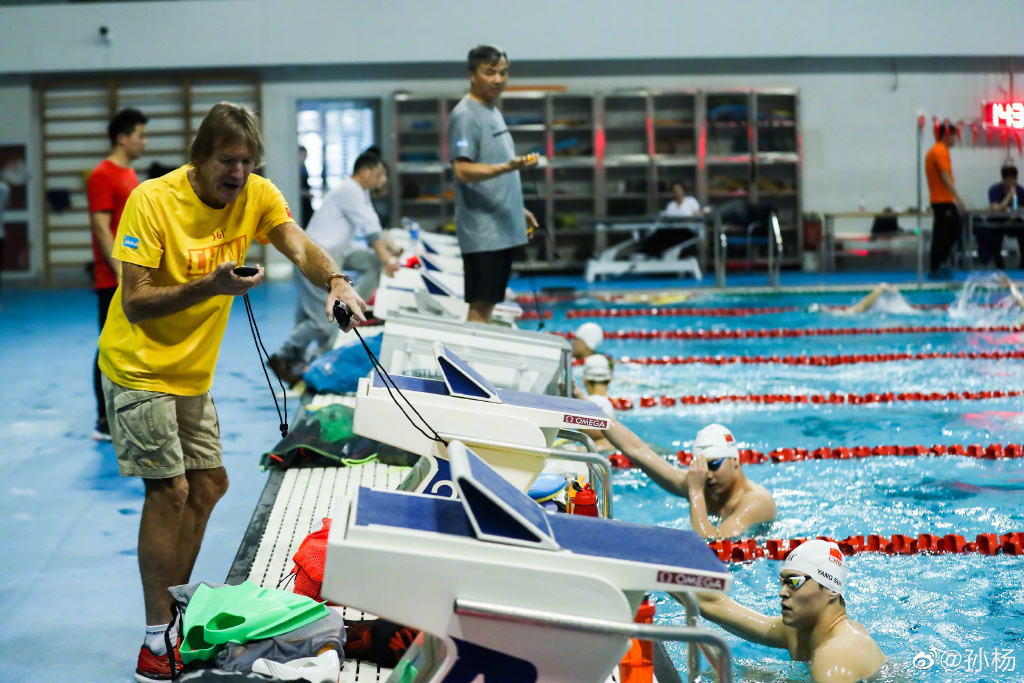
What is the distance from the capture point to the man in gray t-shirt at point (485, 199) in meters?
5.46

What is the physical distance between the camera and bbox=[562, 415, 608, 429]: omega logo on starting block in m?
3.24

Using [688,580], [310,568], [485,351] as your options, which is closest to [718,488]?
[485,351]

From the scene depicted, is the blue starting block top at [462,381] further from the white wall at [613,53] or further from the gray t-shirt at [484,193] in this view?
the white wall at [613,53]

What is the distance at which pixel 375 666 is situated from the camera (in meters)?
2.76

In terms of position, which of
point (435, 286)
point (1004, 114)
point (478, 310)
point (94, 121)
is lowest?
point (478, 310)

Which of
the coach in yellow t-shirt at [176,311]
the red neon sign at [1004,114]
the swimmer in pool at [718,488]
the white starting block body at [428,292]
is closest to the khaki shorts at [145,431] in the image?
the coach in yellow t-shirt at [176,311]

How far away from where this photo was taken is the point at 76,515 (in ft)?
15.1

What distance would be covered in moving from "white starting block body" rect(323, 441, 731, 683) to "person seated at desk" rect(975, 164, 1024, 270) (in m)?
16.2

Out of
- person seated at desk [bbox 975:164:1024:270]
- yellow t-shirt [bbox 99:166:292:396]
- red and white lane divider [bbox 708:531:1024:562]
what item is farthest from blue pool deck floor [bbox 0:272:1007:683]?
person seated at desk [bbox 975:164:1024:270]

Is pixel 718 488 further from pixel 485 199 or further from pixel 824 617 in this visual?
pixel 485 199

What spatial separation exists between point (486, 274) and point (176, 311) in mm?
3018

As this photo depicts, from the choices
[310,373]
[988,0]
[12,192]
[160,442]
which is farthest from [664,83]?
[160,442]

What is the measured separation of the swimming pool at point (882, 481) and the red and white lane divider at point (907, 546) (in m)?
0.04

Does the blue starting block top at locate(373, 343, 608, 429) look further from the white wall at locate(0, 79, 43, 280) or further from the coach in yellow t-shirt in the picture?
the white wall at locate(0, 79, 43, 280)
